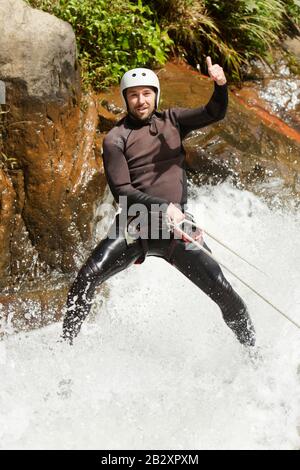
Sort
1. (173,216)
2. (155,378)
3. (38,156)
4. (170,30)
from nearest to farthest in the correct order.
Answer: (173,216), (155,378), (38,156), (170,30)

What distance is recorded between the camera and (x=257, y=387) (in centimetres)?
564

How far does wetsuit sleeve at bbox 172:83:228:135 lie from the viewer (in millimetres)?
5340

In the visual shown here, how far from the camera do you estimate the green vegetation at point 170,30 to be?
860 cm

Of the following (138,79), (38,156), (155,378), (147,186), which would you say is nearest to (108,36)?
(38,156)

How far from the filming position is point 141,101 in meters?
5.38

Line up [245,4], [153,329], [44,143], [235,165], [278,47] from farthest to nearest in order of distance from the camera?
[278,47], [245,4], [235,165], [44,143], [153,329]

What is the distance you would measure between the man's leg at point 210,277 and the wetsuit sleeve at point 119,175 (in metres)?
0.47

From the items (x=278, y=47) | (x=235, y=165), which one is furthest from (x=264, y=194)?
(x=278, y=47)

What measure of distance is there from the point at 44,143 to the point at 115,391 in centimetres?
281

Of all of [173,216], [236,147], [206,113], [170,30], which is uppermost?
[170,30]

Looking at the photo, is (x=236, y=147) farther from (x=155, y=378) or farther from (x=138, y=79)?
(x=155, y=378)

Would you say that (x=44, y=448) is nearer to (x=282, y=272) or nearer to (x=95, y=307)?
(x=95, y=307)

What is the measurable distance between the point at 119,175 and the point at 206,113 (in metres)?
0.87

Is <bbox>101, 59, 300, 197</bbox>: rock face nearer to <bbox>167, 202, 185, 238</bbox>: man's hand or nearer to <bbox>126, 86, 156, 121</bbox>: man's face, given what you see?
<bbox>126, 86, 156, 121</bbox>: man's face
